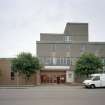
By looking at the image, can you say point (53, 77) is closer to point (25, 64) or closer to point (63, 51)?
point (63, 51)

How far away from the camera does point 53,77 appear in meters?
64.3

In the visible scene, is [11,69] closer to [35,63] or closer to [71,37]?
[35,63]

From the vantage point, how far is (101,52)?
68.4m

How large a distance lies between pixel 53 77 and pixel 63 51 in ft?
24.6

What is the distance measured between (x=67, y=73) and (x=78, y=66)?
27.2 feet

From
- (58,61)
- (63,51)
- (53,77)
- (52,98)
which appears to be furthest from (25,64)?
(52,98)

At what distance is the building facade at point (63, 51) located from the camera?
6431 centimetres

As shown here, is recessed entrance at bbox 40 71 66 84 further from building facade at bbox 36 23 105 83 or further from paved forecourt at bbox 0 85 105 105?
paved forecourt at bbox 0 85 105 105

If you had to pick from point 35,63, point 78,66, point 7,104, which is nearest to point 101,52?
point 78,66

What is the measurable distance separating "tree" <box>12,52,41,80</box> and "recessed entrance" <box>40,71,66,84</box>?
11.3 metres

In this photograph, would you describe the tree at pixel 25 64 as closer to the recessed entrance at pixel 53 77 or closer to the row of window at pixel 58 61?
the recessed entrance at pixel 53 77

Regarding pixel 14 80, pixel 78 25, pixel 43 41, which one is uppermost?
pixel 78 25

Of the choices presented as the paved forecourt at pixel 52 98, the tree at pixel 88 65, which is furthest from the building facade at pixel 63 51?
the paved forecourt at pixel 52 98

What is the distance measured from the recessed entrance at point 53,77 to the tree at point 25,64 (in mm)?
11349
